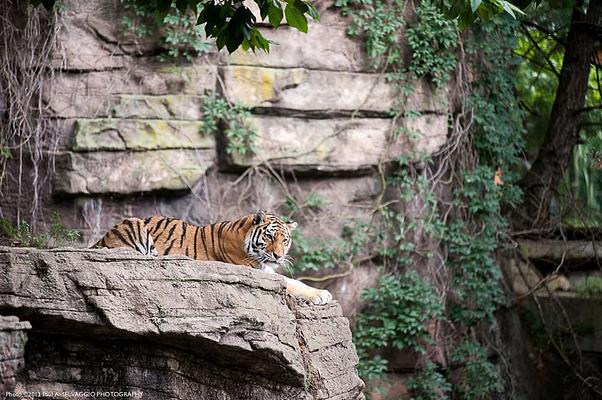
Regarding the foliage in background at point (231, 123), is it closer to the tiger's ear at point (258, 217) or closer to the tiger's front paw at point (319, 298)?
the tiger's ear at point (258, 217)

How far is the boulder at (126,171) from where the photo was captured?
844 centimetres

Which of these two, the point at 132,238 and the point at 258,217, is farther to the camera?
the point at 258,217

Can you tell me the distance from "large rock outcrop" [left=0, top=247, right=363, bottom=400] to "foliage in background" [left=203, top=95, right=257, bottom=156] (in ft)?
11.4

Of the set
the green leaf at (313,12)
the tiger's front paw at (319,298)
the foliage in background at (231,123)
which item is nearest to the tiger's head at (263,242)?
the tiger's front paw at (319,298)

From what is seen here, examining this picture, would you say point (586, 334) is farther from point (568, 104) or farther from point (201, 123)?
point (201, 123)

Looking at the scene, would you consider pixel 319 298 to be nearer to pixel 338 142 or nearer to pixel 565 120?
pixel 338 142

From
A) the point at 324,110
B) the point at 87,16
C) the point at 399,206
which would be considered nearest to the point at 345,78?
the point at 324,110

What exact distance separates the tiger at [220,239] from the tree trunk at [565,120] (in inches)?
169

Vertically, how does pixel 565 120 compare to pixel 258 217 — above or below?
above

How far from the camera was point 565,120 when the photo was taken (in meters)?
10.6

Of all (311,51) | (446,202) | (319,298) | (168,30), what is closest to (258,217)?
(319,298)

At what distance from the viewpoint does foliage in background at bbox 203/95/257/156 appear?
889 cm

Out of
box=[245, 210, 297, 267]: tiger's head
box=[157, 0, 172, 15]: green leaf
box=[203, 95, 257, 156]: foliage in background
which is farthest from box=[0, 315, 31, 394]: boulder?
box=[203, 95, 257, 156]: foliage in background

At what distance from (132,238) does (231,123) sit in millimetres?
2170
